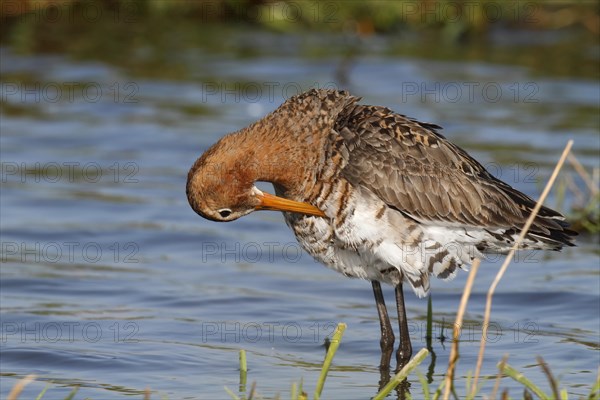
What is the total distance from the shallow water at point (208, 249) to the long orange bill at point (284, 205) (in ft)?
3.74

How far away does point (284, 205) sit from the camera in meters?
7.13

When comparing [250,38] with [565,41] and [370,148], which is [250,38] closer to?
[565,41]

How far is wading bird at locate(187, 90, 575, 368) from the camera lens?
7.20 meters

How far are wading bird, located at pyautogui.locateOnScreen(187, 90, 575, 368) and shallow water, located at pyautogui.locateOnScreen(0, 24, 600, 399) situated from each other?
837 millimetres

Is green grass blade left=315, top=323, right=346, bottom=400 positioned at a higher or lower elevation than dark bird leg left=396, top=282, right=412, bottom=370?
higher

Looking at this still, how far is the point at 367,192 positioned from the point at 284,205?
0.56 metres
